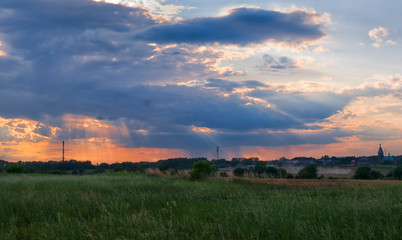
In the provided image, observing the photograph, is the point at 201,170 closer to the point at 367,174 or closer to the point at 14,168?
the point at 367,174

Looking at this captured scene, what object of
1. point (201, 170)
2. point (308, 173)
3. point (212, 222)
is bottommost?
point (308, 173)

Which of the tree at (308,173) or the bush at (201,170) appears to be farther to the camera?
the tree at (308,173)

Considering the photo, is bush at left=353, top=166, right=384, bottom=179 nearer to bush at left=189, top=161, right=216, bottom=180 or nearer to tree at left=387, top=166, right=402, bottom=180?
tree at left=387, top=166, right=402, bottom=180

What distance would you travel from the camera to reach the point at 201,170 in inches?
971

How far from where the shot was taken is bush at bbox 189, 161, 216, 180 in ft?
80.7

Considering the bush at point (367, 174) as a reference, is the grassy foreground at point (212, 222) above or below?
above

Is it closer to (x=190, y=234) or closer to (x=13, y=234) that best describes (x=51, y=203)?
(x=13, y=234)

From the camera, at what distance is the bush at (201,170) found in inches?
969

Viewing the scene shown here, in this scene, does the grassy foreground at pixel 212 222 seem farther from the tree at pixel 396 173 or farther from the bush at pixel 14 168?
the bush at pixel 14 168

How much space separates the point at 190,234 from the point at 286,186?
12437mm

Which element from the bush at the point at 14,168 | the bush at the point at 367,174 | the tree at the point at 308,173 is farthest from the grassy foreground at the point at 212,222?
the bush at the point at 14,168

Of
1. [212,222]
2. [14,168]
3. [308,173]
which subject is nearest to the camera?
[212,222]

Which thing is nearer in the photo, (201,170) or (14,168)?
(201,170)

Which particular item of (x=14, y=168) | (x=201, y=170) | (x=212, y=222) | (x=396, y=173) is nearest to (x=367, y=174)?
(x=396, y=173)
